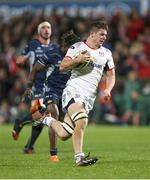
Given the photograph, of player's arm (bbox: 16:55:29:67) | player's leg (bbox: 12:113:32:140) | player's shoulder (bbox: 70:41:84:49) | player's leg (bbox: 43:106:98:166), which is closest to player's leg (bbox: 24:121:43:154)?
player's leg (bbox: 12:113:32:140)

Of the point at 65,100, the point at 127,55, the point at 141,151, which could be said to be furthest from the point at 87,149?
the point at 127,55

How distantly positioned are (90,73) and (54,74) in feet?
7.55

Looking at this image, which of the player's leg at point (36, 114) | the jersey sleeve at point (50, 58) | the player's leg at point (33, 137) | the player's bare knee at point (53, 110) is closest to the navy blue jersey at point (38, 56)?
the player's leg at point (36, 114)

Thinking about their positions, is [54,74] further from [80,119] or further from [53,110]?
[80,119]

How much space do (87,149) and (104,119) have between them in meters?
12.3

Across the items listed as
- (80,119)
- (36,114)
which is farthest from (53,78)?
(80,119)

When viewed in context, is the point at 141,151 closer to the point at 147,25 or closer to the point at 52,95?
the point at 52,95

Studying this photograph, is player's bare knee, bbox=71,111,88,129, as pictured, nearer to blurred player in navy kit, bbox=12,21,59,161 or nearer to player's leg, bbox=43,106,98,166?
player's leg, bbox=43,106,98,166

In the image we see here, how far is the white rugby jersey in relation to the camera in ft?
43.3

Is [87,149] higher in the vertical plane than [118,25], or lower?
lower

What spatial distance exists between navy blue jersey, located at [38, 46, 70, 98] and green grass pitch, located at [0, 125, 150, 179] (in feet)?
4.22

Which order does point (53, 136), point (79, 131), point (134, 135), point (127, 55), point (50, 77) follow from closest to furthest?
point (79, 131) < point (53, 136) < point (50, 77) < point (134, 135) < point (127, 55)

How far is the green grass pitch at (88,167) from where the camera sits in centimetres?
1178

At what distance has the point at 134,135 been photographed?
23.8 meters
